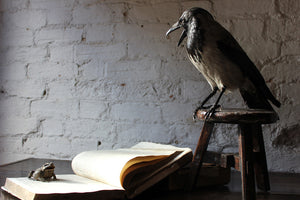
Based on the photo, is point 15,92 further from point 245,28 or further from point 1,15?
point 245,28

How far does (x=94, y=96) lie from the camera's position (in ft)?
5.67

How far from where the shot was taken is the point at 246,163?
97 cm

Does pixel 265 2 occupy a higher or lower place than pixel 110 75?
higher

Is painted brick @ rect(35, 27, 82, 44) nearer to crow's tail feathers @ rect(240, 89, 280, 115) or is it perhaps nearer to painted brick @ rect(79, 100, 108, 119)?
painted brick @ rect(79, 100, 108, 119)

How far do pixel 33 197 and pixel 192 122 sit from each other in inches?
36.1

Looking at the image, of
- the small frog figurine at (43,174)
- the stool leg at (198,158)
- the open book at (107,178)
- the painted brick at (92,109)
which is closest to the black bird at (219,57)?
the stool leg at (198,158)

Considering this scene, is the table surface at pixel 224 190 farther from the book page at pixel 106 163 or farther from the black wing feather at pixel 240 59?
the black wing feather at pixel 240 59

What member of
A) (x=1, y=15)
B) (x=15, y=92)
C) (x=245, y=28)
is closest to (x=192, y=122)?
(x=245, y=28)

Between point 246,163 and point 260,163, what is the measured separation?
0.21 metres

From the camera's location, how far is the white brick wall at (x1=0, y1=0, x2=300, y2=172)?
4.89ft

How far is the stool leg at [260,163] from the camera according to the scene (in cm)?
113

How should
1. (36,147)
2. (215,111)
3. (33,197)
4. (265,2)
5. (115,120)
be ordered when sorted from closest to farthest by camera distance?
(33,197), (215,111), (265,2), (115,120), (36,147)

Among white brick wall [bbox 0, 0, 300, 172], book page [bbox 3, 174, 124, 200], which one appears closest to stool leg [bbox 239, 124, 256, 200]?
book page [bbox 3, 174, 124, 200]

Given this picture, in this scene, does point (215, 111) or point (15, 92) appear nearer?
point (215, 111)
